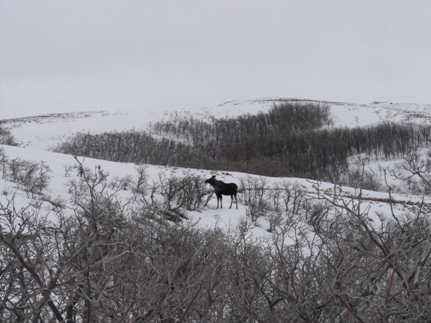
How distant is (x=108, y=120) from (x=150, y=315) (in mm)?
89962

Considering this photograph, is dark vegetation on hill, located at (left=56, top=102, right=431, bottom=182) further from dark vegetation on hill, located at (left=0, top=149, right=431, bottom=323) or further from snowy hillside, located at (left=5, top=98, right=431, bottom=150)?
A: dark vegetation on hill, located at (left=0, top=149, right=431, bottom=323)

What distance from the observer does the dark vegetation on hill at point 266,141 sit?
6250 cm

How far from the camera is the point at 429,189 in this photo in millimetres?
1703

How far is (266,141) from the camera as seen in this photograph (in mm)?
83562

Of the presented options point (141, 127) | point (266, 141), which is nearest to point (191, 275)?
point (266, 141)

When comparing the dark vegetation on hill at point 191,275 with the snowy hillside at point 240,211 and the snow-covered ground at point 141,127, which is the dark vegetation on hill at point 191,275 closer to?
the snowy hillside at point 240,211

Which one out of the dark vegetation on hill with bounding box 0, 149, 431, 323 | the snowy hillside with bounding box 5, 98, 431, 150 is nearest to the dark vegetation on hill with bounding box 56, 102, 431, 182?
the snowy hillside with bounding box 5, 98, 431, 150

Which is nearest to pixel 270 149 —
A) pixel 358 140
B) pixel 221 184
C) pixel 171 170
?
pixel 358 140

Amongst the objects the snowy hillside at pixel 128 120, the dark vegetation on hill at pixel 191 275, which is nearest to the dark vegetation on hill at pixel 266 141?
the snowy hillside at pixel 128 120

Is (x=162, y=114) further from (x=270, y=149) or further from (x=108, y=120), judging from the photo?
(x=270, y=149)

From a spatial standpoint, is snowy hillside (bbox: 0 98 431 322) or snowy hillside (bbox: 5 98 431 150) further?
snowy hillside (bbox: 5 98 431 150)

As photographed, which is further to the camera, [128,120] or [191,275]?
[128,120]

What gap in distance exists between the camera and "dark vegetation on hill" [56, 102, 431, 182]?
Answer: 6250 centimetres

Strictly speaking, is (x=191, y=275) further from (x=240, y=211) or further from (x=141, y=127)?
(x=141, y=127)
